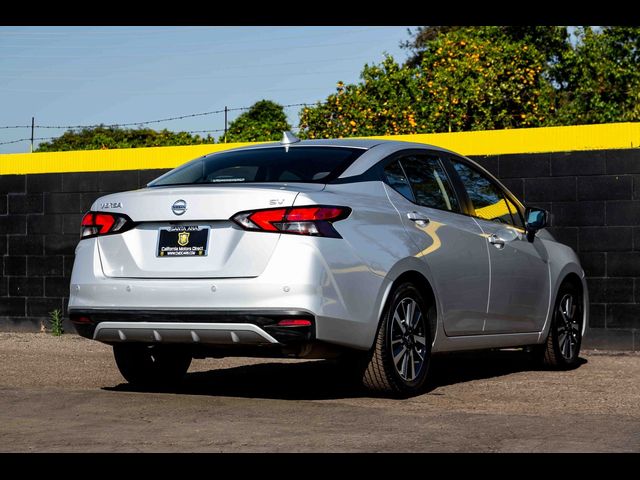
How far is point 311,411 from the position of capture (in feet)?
23.6

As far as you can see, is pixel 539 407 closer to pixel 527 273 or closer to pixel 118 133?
pixel 527 273

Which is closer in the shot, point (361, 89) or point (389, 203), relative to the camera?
point (389, 203)

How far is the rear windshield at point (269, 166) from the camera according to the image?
25.8ft

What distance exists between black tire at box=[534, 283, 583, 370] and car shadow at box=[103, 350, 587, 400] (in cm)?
22

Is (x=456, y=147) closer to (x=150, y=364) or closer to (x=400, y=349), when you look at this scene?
(x=150, y=364)

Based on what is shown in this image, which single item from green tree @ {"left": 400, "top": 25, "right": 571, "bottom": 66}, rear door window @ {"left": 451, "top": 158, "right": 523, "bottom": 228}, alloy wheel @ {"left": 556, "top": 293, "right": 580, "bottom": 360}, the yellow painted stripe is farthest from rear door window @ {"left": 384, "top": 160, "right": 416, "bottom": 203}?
green tree @ {"left": 400, "top": 25, "right": 571, "bottom": 66}

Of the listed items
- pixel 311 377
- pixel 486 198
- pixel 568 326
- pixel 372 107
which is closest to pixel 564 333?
pixel 568 326

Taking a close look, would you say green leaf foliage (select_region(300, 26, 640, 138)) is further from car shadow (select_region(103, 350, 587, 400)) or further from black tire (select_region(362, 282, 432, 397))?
black tire (select_region(362, 282, 432, 397))

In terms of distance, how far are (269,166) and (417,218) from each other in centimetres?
101

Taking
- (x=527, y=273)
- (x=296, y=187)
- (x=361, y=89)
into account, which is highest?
(x=361, y=89)

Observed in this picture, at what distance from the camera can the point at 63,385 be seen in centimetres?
898
